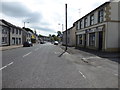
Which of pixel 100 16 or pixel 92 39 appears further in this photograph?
pixel 92 39

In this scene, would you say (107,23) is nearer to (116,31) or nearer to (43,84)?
(116,31)

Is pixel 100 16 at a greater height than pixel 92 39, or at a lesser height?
greater

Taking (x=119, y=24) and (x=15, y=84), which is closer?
(x=15, y=84)

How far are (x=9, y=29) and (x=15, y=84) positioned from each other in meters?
38.6

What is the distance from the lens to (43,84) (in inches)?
204

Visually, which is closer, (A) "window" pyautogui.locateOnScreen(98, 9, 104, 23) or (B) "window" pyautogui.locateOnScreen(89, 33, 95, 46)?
(A) "window" pyautogui.locateOnScreen(98, 9, 104, 23)

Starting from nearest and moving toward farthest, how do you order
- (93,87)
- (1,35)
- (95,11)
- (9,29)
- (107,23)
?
(93,87) → (107,23) → (95,11) → (1,35) → (9,29)

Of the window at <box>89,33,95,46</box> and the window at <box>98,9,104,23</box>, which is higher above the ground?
the window at <box>98,9,104,23</box>

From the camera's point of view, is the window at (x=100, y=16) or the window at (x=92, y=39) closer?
the window at (x=100, y=16)

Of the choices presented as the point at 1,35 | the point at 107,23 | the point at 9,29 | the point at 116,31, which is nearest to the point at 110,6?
the point at 107,23

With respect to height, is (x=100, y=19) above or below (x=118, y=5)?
below

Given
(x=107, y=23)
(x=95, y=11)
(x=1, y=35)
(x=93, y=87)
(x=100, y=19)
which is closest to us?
(x=93, y=87)

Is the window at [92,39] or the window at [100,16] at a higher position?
the window at [100,16]

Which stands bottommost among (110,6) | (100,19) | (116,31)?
(116,31)
